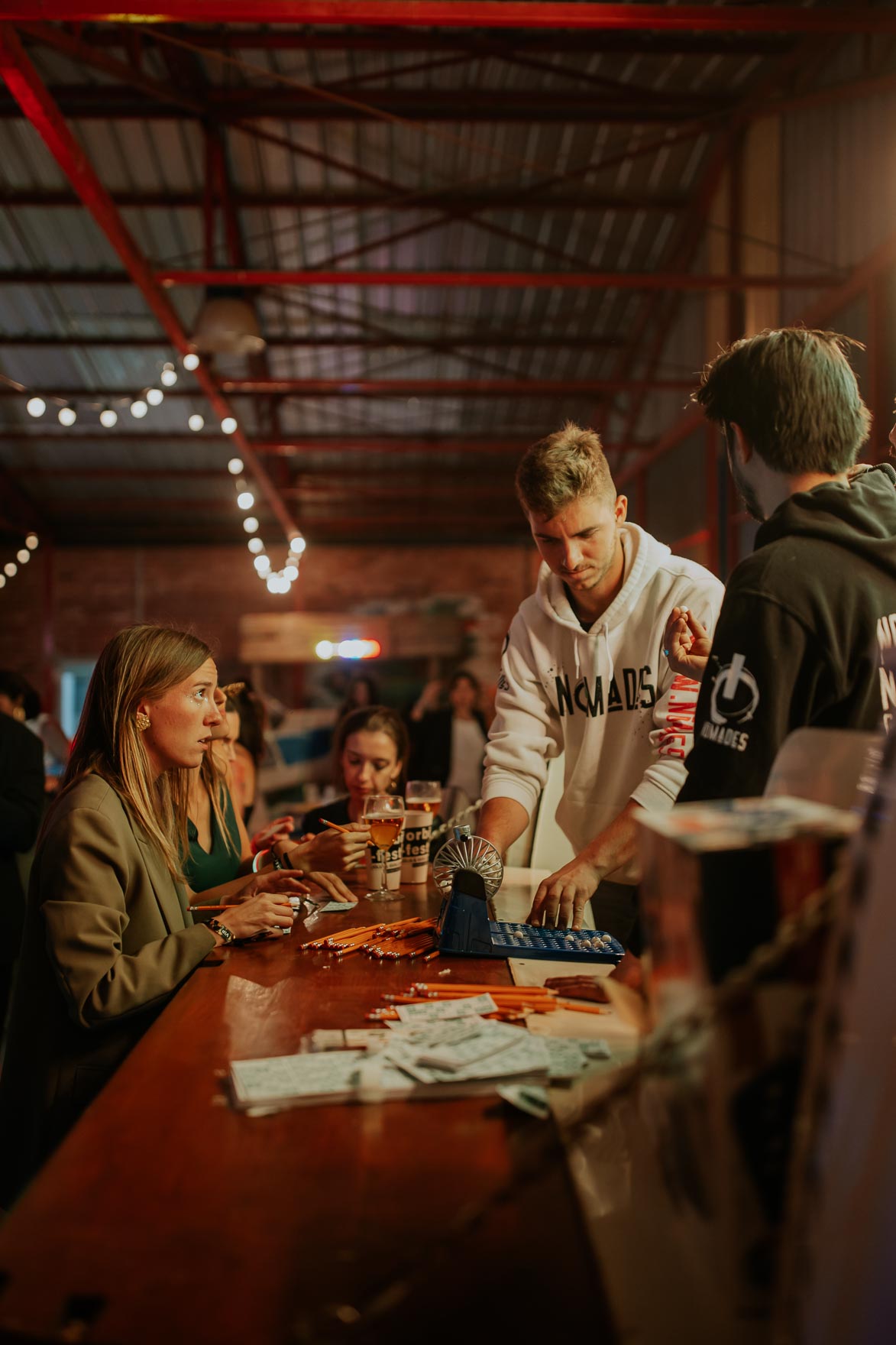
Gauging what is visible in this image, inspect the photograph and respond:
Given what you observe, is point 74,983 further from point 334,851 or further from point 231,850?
point 231,850

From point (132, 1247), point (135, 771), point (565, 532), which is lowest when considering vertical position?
point (132, 1247)

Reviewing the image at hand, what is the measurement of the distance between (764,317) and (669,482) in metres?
2.65

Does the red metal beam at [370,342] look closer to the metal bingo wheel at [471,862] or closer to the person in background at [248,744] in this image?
the person in background at [248,744]

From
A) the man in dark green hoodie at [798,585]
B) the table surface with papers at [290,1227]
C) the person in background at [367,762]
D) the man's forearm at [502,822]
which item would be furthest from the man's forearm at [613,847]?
the person in background at [367,762]

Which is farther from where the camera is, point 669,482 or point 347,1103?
point 669,482

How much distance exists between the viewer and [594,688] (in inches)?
96.8

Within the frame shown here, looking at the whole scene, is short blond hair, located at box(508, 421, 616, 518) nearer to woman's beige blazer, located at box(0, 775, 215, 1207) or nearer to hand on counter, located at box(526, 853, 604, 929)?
hand on counter, located at box(526, 853, 604, 929)

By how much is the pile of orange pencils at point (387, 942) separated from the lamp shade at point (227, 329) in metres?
6.50

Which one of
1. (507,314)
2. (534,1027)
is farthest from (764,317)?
(534,1027)

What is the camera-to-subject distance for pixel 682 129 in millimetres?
7305

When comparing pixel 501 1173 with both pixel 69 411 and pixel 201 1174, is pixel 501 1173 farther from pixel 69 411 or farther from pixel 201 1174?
pixel 69 411

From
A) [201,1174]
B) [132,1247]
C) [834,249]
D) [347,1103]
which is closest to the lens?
[132,1247]

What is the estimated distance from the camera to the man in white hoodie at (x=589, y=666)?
2.24m

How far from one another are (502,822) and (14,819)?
229 cm
